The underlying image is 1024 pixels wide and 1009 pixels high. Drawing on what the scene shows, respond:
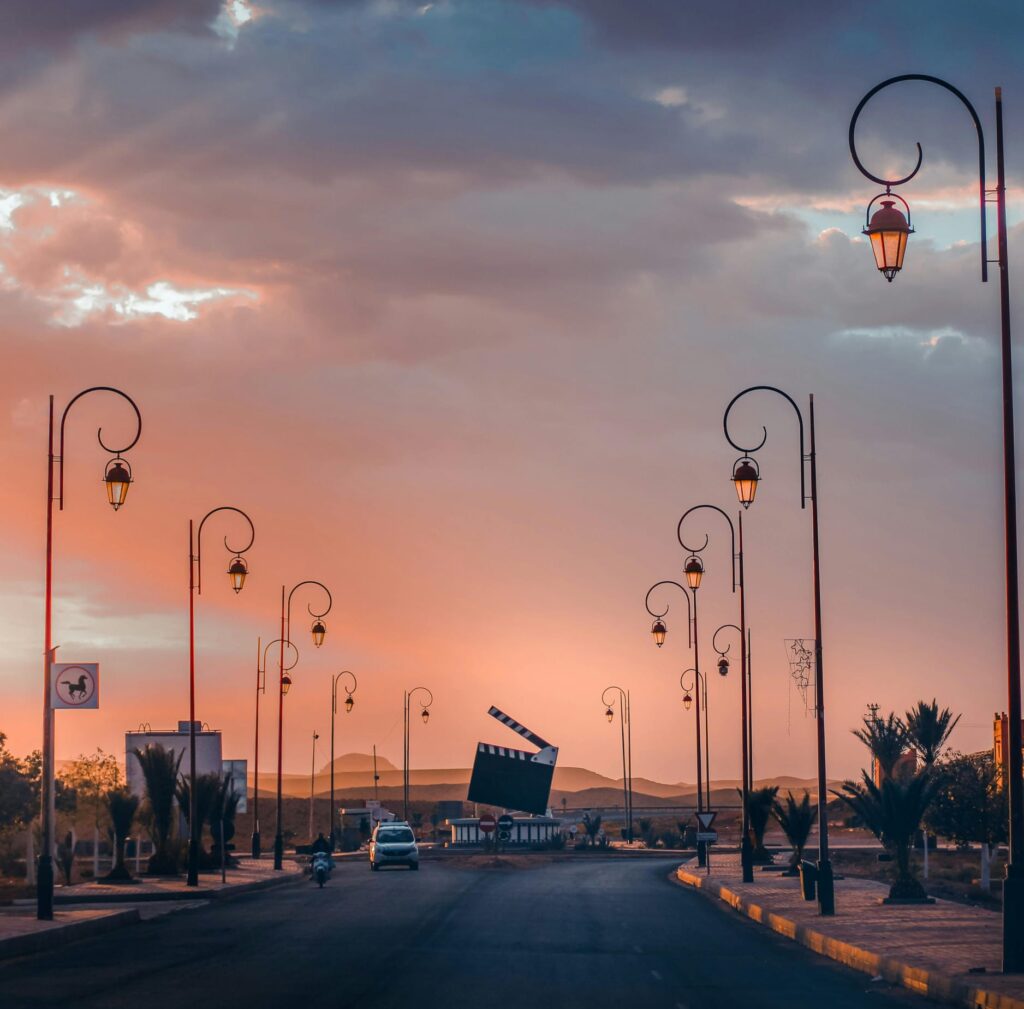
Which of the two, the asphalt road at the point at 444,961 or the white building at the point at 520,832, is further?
the white building at the point at 520,832

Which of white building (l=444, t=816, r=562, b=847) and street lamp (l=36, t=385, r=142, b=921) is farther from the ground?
street lamp (l=36, t=385, r=142, b=921)

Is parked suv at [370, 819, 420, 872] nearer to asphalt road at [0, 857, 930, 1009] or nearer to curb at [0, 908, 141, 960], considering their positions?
asphalt road at [0, 857, 930, 1009]

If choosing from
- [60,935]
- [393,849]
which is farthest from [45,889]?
[393,849]

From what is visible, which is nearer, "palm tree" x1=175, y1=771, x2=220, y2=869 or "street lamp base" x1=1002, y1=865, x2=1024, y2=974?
"street lamp base" x1=1002, y1=865, x2=1024, y2=974

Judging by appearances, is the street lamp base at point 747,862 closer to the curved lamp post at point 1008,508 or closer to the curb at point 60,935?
the curb at point 60,935

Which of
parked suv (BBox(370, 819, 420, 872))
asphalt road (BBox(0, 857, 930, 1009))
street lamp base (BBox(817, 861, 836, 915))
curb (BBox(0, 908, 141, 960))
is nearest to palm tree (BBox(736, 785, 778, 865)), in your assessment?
parked suv (BBox(370, 819, 420, 872))

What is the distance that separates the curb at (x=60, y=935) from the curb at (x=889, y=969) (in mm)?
11997

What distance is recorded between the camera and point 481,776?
7450cm

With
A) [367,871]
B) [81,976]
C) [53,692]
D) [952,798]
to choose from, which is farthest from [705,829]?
[81,976]

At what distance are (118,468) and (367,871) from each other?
3265 centimetres

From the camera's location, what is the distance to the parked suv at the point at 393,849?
58.8 meters

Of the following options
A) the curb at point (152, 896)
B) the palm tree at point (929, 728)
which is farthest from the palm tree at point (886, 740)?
the curb at point (152, 896)

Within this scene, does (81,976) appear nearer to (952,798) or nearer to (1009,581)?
(1009,581)

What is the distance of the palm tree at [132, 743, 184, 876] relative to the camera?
50.7 meters
